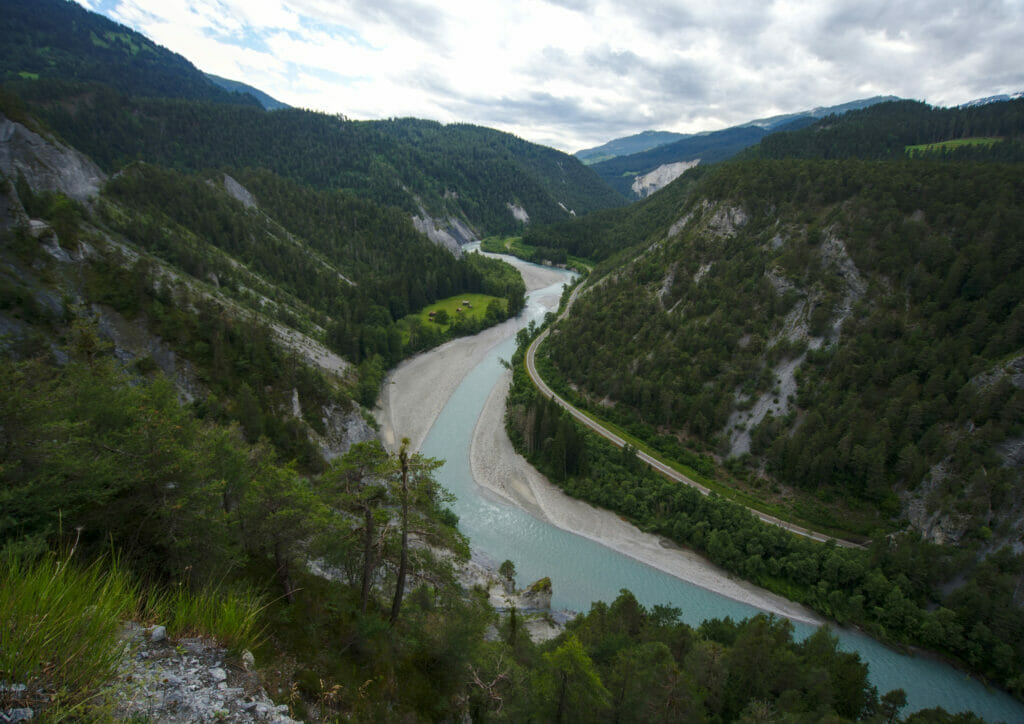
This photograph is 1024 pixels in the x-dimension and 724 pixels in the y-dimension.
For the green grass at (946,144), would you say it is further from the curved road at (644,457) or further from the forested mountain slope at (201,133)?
the forested mountain slope at (201,133)

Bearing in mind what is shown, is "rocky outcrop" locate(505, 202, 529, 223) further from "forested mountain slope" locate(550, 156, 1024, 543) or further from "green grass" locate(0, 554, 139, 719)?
"green grass" locate(0, 554, 139, 719)

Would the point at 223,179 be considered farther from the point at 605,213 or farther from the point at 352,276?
the point at 605,213

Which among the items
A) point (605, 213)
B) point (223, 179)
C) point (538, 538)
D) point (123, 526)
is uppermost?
point (605, 213)

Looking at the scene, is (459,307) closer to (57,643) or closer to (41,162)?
(41,162)

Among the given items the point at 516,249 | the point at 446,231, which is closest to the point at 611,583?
the point at 516,249

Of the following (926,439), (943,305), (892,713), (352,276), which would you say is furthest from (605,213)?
(892,713)

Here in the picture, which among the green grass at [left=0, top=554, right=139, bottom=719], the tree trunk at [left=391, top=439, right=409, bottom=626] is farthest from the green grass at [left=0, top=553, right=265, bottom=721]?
the tree trunk at [left=391, top=439, right=409, bottom=626]

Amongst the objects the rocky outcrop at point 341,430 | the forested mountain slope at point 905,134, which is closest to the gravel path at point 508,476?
the rocky outcrop at point 341,430
